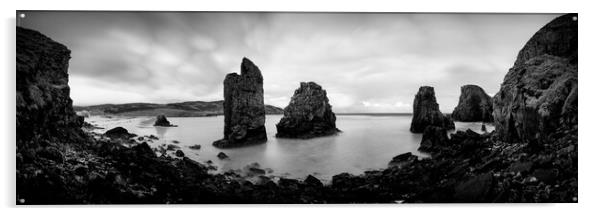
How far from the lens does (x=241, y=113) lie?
438 centimetres

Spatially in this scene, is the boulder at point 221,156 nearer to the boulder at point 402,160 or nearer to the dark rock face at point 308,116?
the dark rock face at point 308,116

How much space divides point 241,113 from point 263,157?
0.90 meters

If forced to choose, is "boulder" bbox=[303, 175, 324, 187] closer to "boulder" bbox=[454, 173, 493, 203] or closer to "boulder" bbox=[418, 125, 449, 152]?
"boulder" bbox=[418, 125, 449, 152]

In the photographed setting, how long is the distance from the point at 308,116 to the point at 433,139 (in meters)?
1.85

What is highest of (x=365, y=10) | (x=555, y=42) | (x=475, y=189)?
(x=365, y=10)

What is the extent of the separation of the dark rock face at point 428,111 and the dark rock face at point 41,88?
4.29m

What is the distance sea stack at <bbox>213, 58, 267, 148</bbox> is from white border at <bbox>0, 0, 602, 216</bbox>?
0.85 metres

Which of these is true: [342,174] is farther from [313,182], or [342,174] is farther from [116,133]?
[116,133]

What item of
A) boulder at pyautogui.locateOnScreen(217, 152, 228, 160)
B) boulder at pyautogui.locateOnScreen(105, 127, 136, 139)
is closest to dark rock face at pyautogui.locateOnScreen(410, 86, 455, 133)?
boulder at pyautogui.locateOnScreen(217, 152, 228, 160)

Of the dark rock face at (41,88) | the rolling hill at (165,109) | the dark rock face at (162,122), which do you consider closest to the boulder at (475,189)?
the rolling hill at (165,109)

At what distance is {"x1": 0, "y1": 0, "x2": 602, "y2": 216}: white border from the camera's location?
11.0 ft

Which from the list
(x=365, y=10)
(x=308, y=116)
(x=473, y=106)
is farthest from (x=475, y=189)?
(x=365, y=10)

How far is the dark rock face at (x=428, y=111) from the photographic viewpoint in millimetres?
3542

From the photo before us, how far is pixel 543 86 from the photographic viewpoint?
3414 millimetres
